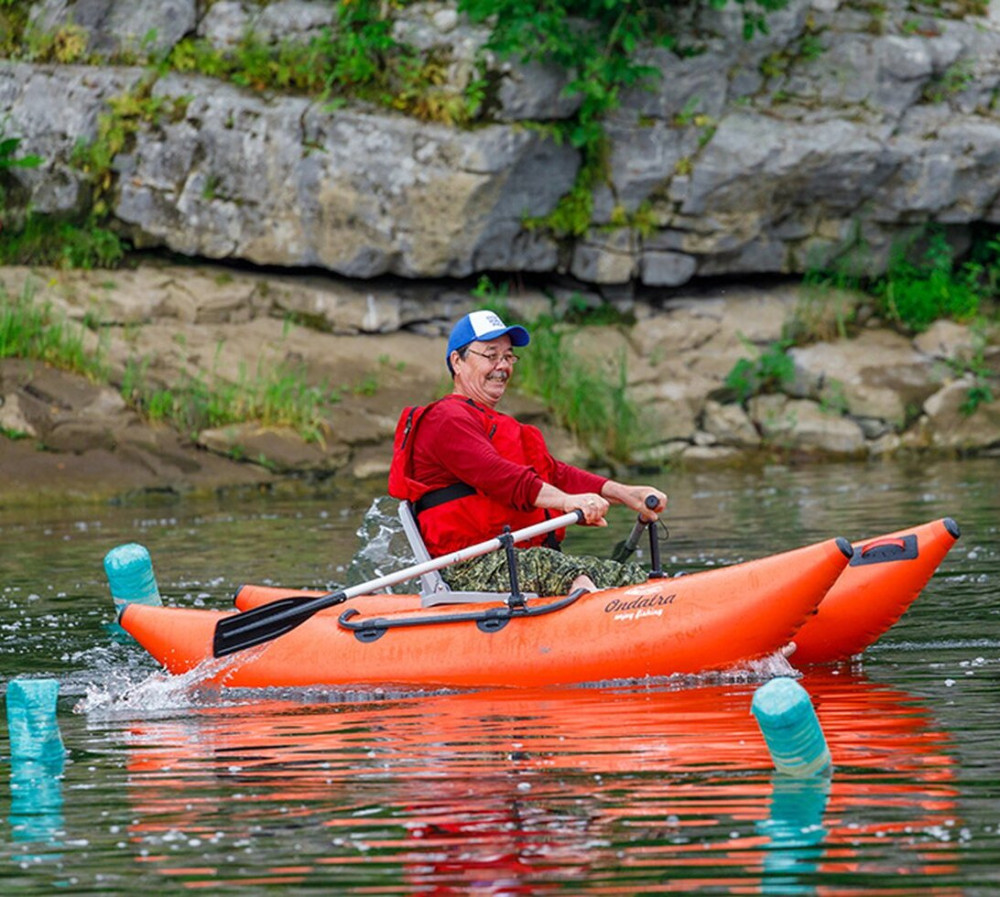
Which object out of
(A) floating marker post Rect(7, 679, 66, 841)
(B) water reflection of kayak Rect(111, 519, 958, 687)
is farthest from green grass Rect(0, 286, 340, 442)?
(A) floating marker post Rect(7, 679, 66, 841)

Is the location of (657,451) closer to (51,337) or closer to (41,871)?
(51,337)

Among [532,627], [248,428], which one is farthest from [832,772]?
[248,428]

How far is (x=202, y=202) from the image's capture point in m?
14.9

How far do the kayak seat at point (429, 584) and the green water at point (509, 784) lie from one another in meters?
0.49

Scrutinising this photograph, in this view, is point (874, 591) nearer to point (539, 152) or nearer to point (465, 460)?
point (465, 460)

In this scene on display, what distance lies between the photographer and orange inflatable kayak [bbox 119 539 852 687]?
5875mm

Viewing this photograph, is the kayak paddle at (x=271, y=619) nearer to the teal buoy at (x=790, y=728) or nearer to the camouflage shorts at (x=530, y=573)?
the camouflage shorts at (x=530, y=573)

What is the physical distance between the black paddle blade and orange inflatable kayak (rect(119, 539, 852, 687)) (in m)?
0.06

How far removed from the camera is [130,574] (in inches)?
309

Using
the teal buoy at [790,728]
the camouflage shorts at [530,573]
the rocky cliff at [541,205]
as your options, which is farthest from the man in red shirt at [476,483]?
the rocky cliff at [541,205]

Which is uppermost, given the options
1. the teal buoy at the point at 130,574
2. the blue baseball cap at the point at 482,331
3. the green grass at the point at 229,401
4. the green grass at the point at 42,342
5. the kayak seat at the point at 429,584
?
the blue baseball cap at the point at 482,331

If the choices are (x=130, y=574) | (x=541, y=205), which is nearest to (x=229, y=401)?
(x=541, y=205)

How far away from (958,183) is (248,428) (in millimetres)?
6701

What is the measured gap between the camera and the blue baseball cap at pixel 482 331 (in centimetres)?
653
